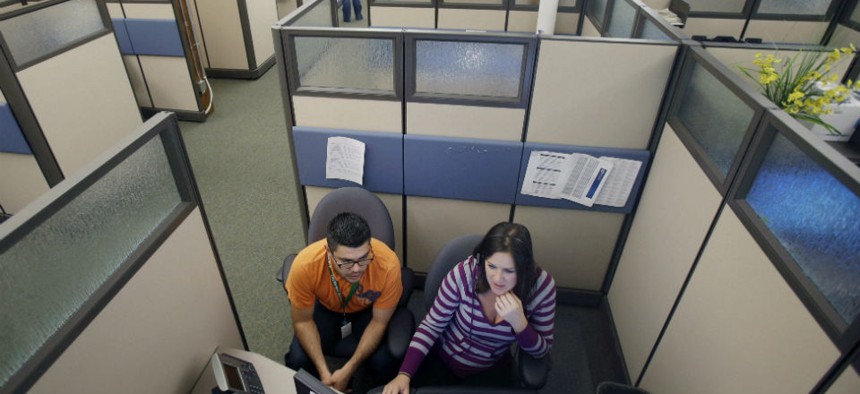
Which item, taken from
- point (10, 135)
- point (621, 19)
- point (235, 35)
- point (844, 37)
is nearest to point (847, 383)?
point (621, 19)

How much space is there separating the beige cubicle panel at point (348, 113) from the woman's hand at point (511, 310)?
855 millimetres

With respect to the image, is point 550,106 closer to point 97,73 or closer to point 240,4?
point 97,73

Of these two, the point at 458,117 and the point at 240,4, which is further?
the point at 240,4

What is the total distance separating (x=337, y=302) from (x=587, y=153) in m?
1.08

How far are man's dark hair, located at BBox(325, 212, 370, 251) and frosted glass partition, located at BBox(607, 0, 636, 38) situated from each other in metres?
1.53

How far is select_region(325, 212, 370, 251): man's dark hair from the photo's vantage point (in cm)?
137

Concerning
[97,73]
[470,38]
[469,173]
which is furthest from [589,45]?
[97,73]

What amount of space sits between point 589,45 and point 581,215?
0.71 metres

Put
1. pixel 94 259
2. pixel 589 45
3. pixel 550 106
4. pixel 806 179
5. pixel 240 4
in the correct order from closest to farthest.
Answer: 1. pixel 94 259
2. pixel 806 179
3. pixel 589 45
4. pixel 550 106
5. pixel 240 4

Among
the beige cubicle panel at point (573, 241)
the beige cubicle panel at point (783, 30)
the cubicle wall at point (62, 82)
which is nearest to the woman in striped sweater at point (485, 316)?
the beige cubicle panel at point (573, 241)

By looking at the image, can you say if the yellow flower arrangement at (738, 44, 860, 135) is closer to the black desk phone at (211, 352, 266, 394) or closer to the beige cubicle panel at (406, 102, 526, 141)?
the beige cubicle panel at (406, 102, 526, 141)

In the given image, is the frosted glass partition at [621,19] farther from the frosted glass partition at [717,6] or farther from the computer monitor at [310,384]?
the computer monitor at [310,384]

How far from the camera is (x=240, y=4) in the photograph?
414cm

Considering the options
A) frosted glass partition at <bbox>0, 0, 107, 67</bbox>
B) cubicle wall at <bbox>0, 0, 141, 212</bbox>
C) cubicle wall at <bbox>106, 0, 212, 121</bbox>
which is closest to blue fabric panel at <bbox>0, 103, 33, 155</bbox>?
cubicle wall at <bbox>0, 0, 141, 212</bbox>
